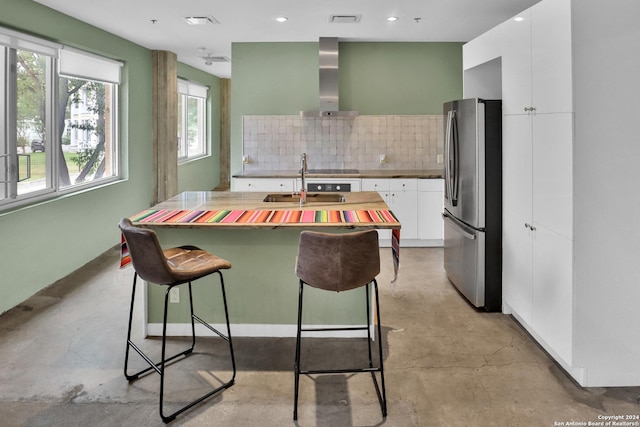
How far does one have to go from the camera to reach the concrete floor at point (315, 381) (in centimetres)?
243

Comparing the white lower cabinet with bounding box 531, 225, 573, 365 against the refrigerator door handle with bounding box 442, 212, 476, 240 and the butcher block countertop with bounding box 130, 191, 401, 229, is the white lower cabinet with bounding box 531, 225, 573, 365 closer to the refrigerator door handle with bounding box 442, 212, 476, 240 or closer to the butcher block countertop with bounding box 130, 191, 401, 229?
the refrigerator door handle with bounding box 442, 212, 476, 240

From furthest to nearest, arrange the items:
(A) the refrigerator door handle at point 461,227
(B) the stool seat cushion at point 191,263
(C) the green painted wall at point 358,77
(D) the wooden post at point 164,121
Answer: (D) the wooden post at point 164,121
(C) the green painted wall at point 358,77
(A) the refrigerator door handle at point 461,227
(B) the stool seat cushion at point 191,263

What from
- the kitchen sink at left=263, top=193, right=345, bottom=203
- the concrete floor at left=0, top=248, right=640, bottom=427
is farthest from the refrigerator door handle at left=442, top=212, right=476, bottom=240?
the kitchen sink at left=263, top=193, right=345, bottom=203

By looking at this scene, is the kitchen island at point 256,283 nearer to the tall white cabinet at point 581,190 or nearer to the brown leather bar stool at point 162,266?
the brown leather bar stool at point 162,266

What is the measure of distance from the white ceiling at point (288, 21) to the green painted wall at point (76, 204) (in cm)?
19

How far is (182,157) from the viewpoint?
9.08 metres

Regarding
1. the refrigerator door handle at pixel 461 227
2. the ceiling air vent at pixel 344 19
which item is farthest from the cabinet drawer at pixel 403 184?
the ceiling air vent at pixel 344 19

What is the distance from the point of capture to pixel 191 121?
9867 millimetres

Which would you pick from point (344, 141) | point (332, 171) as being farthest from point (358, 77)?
point (332, 171)

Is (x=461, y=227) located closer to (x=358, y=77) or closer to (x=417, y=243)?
(x=417, y=243)

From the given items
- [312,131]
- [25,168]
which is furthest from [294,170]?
[25,168]

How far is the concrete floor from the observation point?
243cm

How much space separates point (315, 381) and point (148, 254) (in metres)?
1.17

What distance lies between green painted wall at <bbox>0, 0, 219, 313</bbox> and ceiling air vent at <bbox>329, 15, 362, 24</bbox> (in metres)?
2.65
